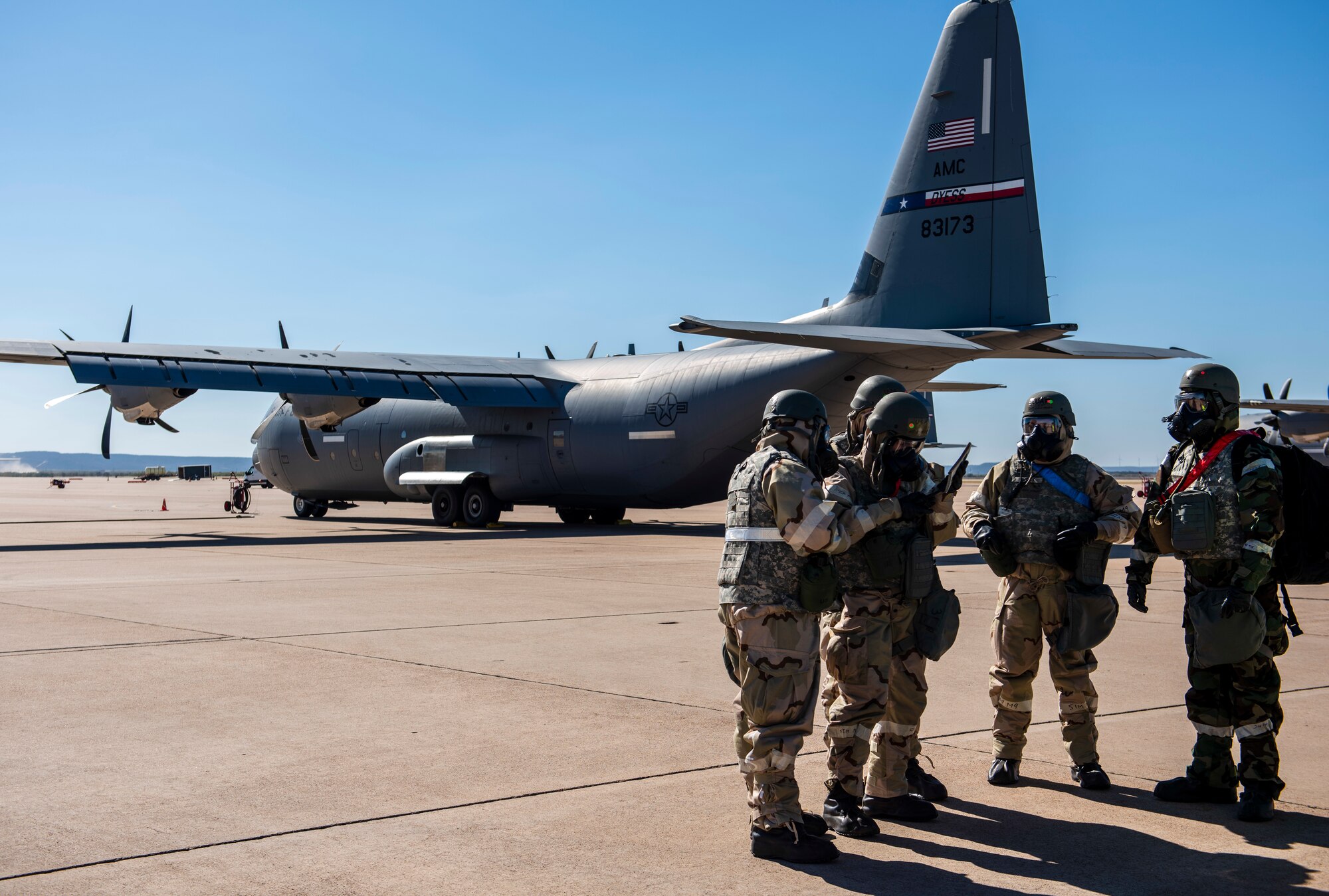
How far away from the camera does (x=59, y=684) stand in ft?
25.0

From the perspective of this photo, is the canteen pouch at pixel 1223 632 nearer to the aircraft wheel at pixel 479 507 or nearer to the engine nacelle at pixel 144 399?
the aircraft wheel at pixel 479 507

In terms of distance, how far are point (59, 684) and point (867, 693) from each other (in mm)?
5417

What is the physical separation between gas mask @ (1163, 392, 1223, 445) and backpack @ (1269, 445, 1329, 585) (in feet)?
1.02

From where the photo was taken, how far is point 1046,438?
621 cm

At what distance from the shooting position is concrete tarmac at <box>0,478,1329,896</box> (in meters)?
4.45

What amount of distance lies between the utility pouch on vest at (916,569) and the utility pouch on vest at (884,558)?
25 mm

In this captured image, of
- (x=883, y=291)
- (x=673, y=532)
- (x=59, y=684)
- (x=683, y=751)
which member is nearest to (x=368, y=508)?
(x=673, y=532)

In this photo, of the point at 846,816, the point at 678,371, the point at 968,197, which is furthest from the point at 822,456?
the point at 678,371

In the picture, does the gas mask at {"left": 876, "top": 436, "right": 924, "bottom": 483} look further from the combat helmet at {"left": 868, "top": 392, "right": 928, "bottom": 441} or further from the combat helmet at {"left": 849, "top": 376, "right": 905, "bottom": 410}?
the combat helmet at {"left": 849, "top": 376, "right": 905, "bottom": 410}

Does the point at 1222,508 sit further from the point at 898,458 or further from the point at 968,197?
the point at 968,197

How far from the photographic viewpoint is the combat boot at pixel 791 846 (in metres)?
4.63

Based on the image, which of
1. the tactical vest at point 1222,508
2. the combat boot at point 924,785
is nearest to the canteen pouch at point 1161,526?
the tactical vest at point 1222,508

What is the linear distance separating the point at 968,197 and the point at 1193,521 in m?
15.2

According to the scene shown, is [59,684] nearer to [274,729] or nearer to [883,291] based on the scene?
[274,729]
